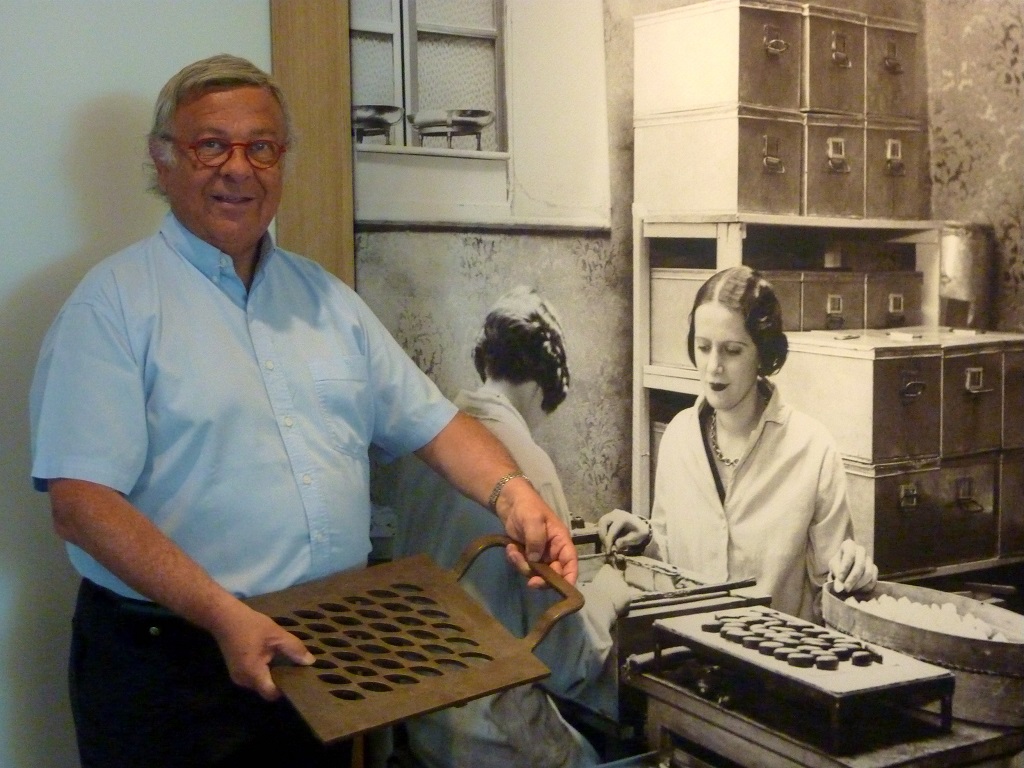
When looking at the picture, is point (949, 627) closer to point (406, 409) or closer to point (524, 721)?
point (524, 721)

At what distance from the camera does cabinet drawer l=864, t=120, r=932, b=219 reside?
1.84 m

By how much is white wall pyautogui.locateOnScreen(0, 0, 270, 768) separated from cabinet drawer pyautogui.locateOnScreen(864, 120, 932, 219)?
3.84ft

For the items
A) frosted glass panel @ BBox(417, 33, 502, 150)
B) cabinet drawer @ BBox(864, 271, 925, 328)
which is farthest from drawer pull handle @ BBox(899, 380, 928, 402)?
frosted glass panel @ BBox(417, 33, 502, 150)

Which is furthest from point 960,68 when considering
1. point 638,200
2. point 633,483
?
point 633,483

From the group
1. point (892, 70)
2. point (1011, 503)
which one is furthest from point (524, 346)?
point (1011, 503)

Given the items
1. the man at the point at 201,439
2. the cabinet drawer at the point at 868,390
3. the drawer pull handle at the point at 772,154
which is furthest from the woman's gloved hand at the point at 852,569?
the drawer pull handle at the point at 772,154

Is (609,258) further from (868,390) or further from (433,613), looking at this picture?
(433,613)

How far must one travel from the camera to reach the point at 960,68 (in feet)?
5.95

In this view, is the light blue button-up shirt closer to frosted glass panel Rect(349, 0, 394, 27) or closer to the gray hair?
the gray hair

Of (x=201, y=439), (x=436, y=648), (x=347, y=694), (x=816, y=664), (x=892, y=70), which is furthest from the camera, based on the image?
(x=892, y=70)

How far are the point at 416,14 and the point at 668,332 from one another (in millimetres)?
733

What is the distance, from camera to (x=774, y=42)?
1808 millimetres

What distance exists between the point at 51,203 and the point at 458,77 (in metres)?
0.73

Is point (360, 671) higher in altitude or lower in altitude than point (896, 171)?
lower
